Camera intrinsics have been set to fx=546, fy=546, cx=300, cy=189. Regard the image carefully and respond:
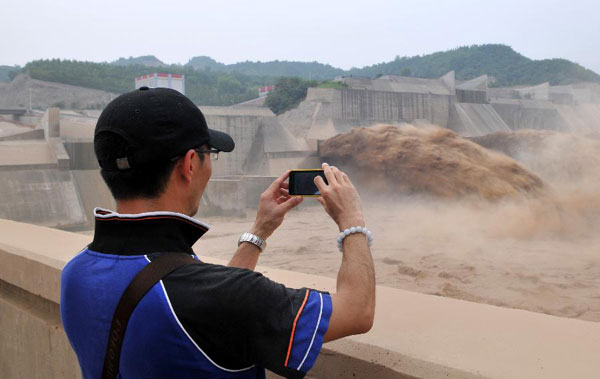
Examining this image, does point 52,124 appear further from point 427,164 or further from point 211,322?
point 211,322

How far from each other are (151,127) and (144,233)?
0.23 metres

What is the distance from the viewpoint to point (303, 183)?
1.58m

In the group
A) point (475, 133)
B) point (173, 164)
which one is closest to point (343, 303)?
point (173, 164)

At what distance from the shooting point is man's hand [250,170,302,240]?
5.47ft

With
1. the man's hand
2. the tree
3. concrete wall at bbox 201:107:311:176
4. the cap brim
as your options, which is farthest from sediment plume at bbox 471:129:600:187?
the tree

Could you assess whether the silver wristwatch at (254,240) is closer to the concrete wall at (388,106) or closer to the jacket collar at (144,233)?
the jacket collar at (144,233)

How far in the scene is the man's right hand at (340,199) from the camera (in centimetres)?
130

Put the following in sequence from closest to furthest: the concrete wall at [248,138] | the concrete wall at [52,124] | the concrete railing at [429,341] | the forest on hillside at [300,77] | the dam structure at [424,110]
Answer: the concrete railing at [429,341] → the concrete wall at [52,124] → the concrete wall at [248,138] → the dam structure at [424,110] → the forest on hillside at [300,77]

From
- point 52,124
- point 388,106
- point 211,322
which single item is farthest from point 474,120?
point 211,322

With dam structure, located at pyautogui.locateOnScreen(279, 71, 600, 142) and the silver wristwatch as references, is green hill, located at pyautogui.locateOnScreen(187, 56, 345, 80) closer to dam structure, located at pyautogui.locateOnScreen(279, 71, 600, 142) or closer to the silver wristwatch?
dam structure, located at pyautogui.locateOnScreen(279, 71, 600, 142)

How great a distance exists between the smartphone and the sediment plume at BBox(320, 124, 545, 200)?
12792 millimetres

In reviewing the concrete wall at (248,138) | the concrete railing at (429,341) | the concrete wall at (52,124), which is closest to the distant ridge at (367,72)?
the concrete wall at (248,138)

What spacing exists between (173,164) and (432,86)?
38.3 metres

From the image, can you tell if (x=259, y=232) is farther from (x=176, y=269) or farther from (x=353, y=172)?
(x=353, y=172)
